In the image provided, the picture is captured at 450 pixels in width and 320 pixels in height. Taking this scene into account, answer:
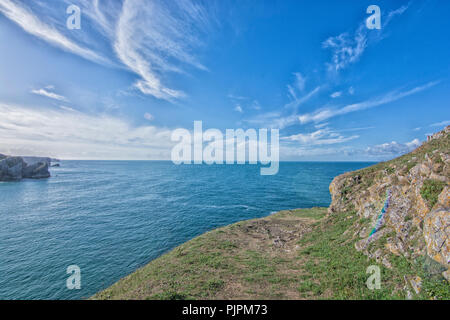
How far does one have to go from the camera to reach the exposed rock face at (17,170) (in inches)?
3324

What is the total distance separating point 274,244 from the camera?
22.3 m

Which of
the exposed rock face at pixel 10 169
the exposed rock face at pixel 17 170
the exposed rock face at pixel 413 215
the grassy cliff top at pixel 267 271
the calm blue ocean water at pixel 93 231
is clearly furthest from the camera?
the exposed rock face at pixel 17 170

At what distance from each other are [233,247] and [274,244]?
5.73m

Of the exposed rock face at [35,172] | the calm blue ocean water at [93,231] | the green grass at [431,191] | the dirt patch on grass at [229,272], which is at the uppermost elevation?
the green grass at [431,191]

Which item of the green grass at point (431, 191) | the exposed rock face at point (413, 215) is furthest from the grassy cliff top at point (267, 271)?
the green grass at point (431, 191)

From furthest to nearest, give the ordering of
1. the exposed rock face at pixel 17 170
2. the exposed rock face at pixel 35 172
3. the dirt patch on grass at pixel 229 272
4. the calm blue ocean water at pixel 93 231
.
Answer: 1. the exposed rock face at pixel 35 172
2. the exposed rock face at pixel 17 170
3. the calm blue ocean water at pixel 93 231
4. the dirt patch on grass at pixel 229 272

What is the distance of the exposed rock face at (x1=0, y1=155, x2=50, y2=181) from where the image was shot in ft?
277

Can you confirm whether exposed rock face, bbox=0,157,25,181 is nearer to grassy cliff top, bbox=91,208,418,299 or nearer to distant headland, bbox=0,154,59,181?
distant headland, bbox=0,154,59,181

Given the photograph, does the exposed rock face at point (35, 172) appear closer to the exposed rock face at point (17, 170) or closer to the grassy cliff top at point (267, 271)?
the exposed rock face at point (17, 170)

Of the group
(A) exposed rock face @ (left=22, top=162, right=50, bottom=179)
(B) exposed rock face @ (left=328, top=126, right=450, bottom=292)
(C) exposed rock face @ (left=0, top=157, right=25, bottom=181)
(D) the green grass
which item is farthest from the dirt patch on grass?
(A) exposed rock face @ (left=22, top=162, right=50, bottom=179)
